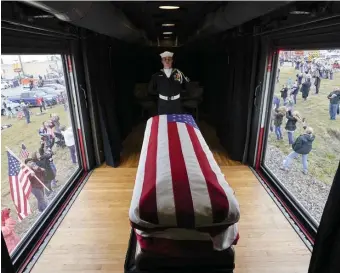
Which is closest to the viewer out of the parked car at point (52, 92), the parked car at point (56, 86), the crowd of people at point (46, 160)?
the crowd of people at point (46, 160)

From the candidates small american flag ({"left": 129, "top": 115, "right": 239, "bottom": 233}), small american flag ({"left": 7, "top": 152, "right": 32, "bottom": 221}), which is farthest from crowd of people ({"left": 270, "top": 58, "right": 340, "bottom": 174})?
small american flag ({"left": 7, "top": 152, "right": 32, "bottom": 221})

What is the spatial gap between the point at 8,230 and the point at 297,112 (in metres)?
3.23

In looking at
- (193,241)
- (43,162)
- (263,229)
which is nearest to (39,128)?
(43,162)

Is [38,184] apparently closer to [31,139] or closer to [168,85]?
[31,139]

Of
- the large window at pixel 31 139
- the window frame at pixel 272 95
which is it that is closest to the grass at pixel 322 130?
the window frame at pixel 272 95

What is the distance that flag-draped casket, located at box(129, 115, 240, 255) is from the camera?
1.37 metres

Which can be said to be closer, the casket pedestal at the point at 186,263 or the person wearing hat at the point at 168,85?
the casket pedestal at the point at 186,263

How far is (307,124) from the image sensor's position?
304cm

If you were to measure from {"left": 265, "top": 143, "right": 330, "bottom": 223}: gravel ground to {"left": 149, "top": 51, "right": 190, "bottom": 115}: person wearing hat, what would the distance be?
1.75 m

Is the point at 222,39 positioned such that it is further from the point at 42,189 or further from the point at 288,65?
the point at 42,189

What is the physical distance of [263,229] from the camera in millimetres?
2662

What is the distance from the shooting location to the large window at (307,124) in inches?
102

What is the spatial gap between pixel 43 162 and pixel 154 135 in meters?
1.54

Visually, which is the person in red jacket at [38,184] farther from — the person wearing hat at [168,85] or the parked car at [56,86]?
the person wearing hat at [168,85]
